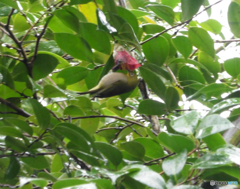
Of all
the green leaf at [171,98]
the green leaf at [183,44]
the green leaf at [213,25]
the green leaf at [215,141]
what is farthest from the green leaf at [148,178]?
the green leaf at [213,25]

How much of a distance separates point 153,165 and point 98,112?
211 millimetres

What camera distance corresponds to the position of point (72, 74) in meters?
0.57

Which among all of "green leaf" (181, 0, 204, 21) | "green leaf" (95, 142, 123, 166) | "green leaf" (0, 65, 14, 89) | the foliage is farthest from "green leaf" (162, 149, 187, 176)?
"green leaf" (0, 65, 14, 89)

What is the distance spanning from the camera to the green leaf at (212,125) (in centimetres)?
37

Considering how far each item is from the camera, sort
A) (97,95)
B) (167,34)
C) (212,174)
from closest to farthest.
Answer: (212,174) → (97,95) → (167,34)

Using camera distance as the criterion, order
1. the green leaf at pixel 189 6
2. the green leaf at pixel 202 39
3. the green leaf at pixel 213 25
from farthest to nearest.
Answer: the green leaf at pixel 213 25 < the green leaf at pixel 202 39 < the green leaf at pixel 189 6

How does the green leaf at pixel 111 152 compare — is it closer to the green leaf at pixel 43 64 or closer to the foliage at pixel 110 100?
the foliage at pixel 110 100

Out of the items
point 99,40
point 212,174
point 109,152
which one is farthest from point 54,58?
point 212,174

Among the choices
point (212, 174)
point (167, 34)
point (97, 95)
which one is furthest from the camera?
point (167, 34)

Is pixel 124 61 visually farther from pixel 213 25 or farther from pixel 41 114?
pixel 213 25

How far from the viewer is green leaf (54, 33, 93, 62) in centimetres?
54

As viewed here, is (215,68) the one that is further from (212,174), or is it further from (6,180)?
(6,180)

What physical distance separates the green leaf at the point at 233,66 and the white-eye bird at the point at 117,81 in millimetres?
210

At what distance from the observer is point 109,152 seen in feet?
1.56
